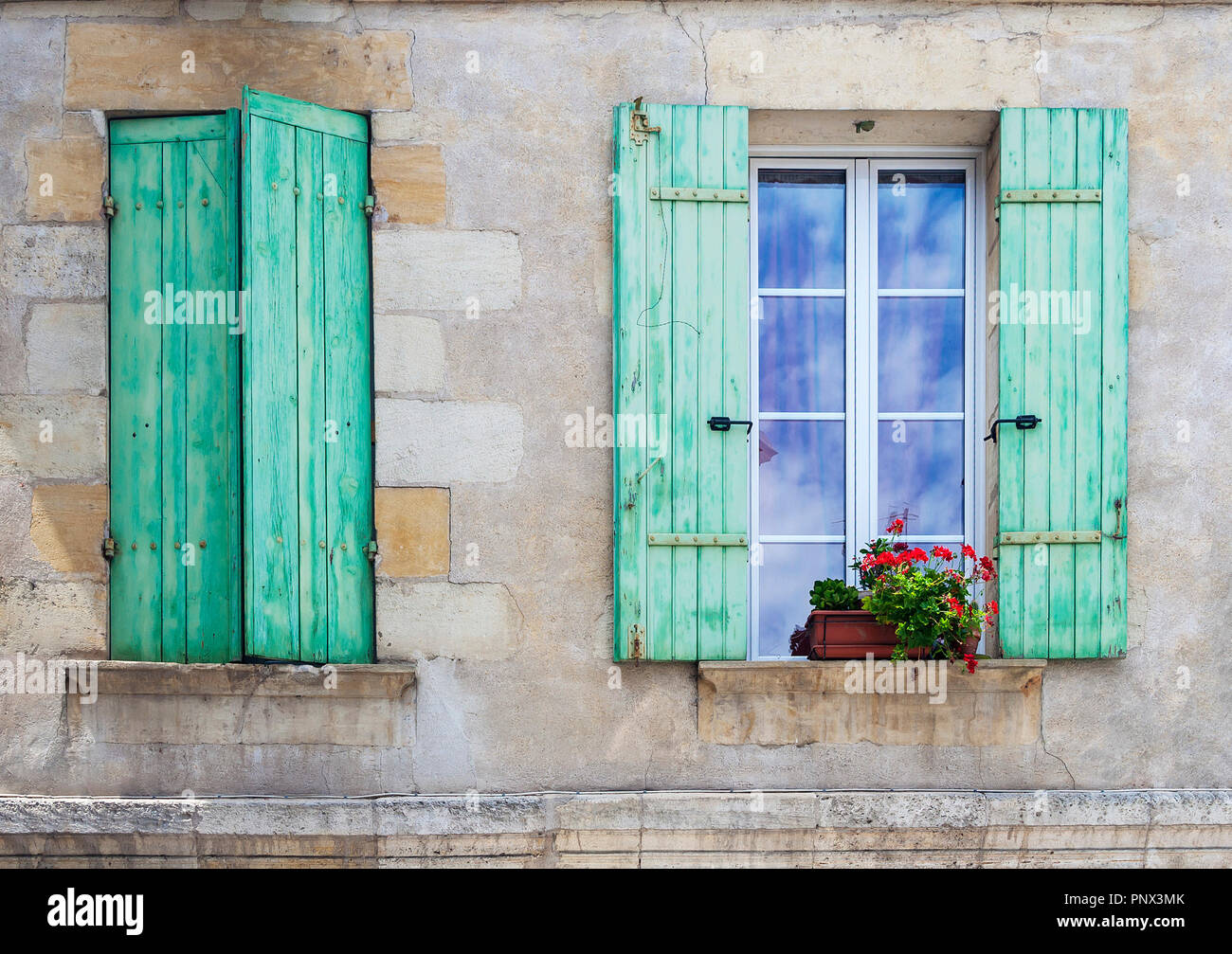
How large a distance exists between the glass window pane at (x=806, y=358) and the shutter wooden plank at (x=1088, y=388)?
2.50 feet

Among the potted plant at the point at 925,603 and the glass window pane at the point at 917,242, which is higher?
the glass window pane at the point at 917,242

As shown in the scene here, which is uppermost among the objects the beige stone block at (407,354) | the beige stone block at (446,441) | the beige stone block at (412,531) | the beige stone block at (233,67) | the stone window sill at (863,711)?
the beige stone block at (233,67)

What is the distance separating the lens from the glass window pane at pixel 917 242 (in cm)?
408

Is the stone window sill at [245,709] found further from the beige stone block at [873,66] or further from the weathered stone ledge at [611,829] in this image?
the beige stone block at [873,66]

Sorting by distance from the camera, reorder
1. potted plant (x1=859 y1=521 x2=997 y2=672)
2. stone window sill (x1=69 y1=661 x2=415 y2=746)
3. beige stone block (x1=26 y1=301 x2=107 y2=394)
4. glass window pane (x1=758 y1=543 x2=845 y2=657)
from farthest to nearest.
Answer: glass window pane (x1=758 y1=543 x2=845 y2=657)
beige stone block (x1=26 y1=301 x2=107 y2=394)
stone window sill (x1=69 y1=661 x2=415 y2=746)
potted plant (x1=859 y1=521 x2=997 y2=672)

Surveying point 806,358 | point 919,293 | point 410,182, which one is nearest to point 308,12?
point 410,182

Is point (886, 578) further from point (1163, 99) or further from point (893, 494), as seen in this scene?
point (1163, 99)

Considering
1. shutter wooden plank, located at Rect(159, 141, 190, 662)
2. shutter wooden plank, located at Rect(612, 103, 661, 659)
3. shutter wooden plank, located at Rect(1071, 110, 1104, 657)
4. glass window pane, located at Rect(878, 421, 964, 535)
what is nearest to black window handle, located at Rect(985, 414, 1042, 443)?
shutter wooden plank, located at Rect(1071, 110, 1104, 657)

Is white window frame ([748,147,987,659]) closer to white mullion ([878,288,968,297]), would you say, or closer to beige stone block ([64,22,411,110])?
white mullion ([878,288,968,297])

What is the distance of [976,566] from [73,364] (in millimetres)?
2965

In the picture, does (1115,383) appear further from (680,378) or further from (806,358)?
(680,378)

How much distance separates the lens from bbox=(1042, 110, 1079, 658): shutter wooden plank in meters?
3.79

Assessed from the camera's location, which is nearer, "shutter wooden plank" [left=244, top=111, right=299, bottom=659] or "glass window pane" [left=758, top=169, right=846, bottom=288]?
"shutter wooden plank" [left=244, top=111, right=299, bottom=659]

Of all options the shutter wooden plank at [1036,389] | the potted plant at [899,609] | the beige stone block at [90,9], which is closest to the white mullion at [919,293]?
the shutter wooden plank at [1036,389]
